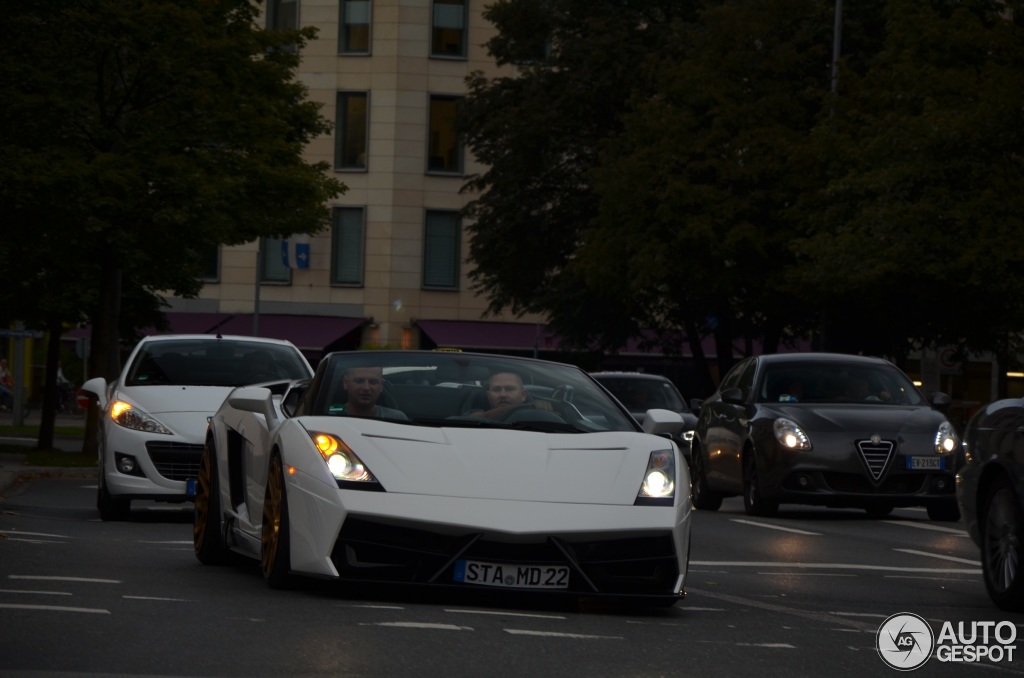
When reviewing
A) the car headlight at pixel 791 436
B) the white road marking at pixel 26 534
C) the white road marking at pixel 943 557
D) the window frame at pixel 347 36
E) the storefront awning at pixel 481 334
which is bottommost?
the storefront awning at pixel 481 334

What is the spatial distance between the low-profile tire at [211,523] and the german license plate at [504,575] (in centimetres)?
288

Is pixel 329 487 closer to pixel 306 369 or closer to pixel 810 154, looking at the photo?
pixel 306 369

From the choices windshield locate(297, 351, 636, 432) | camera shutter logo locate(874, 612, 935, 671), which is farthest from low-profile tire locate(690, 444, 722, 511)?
camera shutter logo locate(874, 612, 935, 671)

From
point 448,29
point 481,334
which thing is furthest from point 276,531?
point 448,29

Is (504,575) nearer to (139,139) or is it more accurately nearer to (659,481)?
(659,481)

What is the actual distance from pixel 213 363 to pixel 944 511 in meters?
7.33

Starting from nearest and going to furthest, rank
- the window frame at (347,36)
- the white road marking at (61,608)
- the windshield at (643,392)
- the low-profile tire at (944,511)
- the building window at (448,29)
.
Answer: the white road marking at (61,608), the low-profile tire at (944,511), the windshield at (643,392), the window frame at (347,36), the building window at (448,29)

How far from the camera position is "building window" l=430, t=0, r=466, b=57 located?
227 ft

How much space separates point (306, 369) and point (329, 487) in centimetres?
865

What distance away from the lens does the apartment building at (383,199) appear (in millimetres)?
68625

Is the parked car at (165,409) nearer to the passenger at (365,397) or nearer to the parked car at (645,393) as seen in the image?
the passenger at (365,397)

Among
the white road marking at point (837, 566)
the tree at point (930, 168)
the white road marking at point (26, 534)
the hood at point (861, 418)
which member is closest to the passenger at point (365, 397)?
the white road marking at point (837, 566)

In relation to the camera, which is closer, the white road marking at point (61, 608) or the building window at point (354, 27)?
the white road marking at point (61, 608)

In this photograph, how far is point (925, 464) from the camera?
20.0 meters
